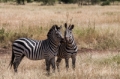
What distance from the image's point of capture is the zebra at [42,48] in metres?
9.23

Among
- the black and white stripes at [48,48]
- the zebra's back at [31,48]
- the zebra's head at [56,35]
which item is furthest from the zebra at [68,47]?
the zebra's back at [31,48]

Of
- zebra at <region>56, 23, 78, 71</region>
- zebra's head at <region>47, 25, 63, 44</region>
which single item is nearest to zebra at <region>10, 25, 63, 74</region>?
zebra's head at <region>47, 25, 63, 44</region>

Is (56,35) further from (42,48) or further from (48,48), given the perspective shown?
(42,48)

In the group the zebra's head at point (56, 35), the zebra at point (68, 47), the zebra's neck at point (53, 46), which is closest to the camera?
the zebra's head at point (56, 35)

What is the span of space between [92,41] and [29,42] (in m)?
7.27

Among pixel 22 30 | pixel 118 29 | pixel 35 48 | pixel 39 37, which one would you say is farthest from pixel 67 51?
pixel 118 29

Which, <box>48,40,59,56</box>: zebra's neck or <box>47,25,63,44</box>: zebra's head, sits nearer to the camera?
<box>47,25,63,44</box>: zebra's head

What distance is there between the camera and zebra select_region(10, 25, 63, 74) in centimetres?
923

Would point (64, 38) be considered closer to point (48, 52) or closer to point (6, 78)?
point (48, 52)

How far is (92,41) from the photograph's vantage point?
53.7 feet

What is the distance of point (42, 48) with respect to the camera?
9.39 metres

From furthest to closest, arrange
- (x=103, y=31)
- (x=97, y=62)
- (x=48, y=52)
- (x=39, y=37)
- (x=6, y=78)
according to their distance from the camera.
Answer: (x=103, y=31)
(x=39, y=37)
(x=97, y=62)
(x=48, y=52)
(x=6, y=78)

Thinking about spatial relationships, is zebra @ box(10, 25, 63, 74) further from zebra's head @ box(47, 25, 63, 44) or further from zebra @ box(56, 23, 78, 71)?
zebra @ box(56, 23, 78, 71)

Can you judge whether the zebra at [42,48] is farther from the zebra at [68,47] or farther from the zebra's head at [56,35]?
the zebra at [68,47]
